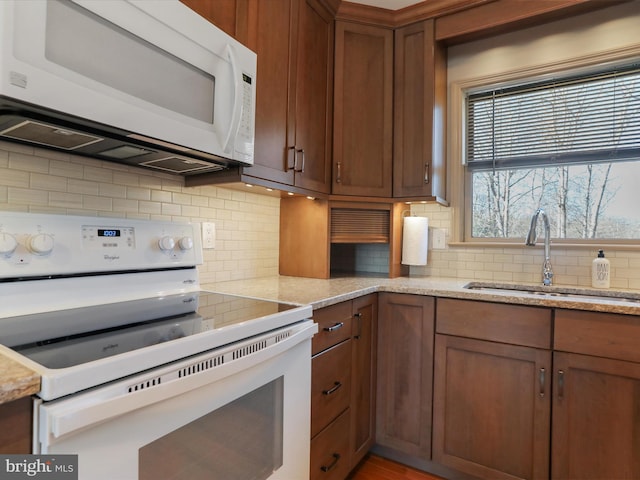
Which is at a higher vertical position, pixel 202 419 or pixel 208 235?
pixel 208 235

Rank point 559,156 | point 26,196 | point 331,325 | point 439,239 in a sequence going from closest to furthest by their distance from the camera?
point 26,196
point 331,325
point 559,156
point 439,239

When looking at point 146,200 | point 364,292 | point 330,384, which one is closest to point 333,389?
point 330,384

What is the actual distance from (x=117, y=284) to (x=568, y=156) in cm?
236

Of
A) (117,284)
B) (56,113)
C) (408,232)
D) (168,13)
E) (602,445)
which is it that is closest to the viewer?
(56,113)

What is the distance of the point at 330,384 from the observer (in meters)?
1.47

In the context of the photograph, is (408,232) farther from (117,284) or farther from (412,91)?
(117,284)

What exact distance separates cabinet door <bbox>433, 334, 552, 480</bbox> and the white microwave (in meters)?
1.31

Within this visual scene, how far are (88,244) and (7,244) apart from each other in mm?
214

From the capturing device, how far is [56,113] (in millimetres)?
821

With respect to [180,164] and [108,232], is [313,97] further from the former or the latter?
[108,232]

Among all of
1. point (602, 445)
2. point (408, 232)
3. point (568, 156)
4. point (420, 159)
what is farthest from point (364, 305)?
point (568, 156)

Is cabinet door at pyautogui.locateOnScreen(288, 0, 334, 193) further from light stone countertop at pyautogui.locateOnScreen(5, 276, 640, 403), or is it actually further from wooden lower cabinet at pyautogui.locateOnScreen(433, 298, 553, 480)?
wooden lower cabinet at pyautogui.locateOnScreen(433, 298, 553, 480)

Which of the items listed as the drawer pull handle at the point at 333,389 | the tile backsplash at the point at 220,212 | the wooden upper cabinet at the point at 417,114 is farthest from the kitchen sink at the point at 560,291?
the drawer pull handle at the point at 333,389

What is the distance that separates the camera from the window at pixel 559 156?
75.1 inches
